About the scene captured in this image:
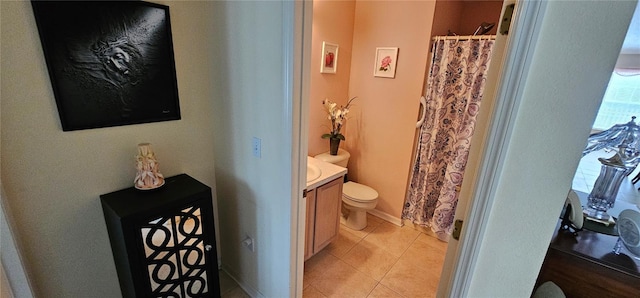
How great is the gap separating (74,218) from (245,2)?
4.18 ft

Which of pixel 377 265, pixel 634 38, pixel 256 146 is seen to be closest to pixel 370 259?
pixel 377 265

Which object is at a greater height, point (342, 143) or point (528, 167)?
point (528, 167)

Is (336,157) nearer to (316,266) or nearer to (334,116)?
(334,116)

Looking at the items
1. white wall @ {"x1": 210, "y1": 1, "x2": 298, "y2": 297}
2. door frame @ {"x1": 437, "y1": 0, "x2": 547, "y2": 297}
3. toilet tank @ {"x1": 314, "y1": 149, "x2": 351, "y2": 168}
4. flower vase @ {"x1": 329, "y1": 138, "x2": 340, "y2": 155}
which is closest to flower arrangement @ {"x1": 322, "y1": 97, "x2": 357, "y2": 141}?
flower vase @ {"x1": 329, "y1": 138, "x2": 340, "y2": 155}

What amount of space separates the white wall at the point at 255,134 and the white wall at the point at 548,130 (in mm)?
810

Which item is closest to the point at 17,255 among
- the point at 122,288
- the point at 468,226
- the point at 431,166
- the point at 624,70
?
the point at 122,288

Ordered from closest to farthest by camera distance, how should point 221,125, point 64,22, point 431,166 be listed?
1. point 64,22
2. point 221,125
3. point 431,166

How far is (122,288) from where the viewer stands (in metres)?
1.39

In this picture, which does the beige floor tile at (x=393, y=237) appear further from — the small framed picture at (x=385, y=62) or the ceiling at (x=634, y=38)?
the ceiling at (x=634, y=38)

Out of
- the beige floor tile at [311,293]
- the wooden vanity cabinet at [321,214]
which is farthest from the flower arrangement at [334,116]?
the beige floor tile at [311,293]

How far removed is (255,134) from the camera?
1343 mm

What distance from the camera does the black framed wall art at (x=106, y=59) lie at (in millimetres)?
949

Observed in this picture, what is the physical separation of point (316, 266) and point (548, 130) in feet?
5.78

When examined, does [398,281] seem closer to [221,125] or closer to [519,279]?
[519,279]
